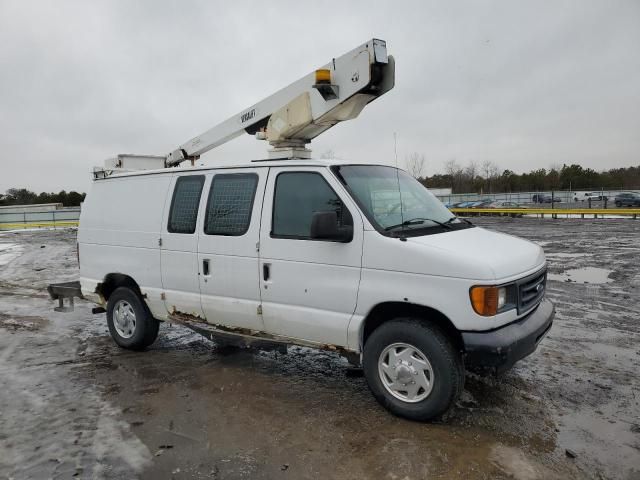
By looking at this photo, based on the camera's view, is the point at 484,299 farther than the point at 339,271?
No

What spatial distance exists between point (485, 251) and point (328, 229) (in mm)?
1285

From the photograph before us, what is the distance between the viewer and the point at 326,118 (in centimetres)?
561

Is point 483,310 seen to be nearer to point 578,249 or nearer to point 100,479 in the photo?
point 100,479

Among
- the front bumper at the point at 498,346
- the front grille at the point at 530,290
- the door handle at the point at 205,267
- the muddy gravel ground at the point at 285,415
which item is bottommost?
the muddy gravel ground at the point at 285,415

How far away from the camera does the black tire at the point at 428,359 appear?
12.5 feet

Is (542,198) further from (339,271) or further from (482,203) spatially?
(339,271)

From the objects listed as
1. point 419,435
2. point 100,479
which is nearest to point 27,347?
point 100,479

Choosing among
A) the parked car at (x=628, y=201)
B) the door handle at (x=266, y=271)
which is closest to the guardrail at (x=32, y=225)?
the door handle at (x=266, y=271)

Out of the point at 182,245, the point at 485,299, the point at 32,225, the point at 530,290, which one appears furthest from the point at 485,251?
the point at 32,225

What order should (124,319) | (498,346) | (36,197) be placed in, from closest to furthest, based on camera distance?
(498,346)
(124,319)
(36,197)

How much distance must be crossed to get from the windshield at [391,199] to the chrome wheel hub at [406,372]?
104 centimetres

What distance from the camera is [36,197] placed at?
60875mm

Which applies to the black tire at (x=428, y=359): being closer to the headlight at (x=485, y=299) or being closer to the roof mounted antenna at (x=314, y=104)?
the headlight at (x=485, y=299)

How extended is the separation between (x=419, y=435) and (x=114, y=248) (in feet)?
14.1
